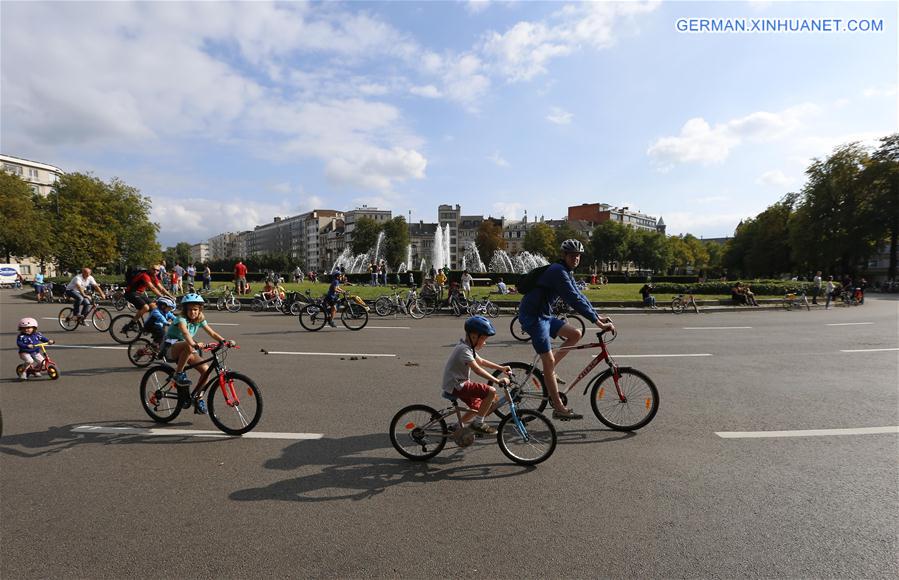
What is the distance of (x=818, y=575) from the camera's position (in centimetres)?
272

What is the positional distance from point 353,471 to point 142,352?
689 centimetres

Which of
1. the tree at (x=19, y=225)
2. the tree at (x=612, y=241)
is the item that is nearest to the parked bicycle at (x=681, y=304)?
the tree at (x=19, y=225)

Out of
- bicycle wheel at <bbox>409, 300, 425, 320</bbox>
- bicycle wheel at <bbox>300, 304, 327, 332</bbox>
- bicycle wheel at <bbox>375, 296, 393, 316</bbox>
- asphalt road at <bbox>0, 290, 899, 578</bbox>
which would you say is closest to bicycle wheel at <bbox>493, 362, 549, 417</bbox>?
asphalt road at <bbox>0, 290, 899, 578</bbox>

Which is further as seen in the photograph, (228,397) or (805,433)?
(228,397)

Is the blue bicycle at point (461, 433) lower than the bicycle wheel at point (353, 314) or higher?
lower

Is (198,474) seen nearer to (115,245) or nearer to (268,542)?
(268,542)

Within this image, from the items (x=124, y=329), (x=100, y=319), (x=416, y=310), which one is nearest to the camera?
(x=124, y=329)

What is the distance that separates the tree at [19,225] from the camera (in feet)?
142

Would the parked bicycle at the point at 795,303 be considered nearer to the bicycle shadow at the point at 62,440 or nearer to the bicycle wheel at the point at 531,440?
the bicycle wheel at the point at 531,440

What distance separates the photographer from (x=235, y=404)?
5.20 metres

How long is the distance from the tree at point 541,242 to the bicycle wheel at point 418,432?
90546 mm

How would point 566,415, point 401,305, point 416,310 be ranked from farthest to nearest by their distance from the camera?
1. point 401,305
2. point 416,310
3. point 566,415

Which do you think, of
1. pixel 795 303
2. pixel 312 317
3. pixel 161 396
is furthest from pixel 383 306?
pixel 795 303

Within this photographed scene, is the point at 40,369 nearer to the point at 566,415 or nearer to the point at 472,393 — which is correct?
the point at 472,393
